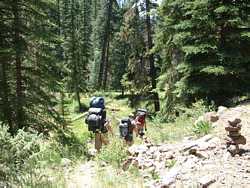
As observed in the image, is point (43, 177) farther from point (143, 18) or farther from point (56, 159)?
point (143, 18)

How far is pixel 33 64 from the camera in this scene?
17656mm

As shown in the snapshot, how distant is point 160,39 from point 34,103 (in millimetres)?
9400

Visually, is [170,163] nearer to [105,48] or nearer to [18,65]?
[18,65]

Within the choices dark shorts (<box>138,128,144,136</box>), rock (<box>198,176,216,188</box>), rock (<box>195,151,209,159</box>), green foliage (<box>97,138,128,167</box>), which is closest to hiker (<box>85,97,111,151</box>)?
dark shorts (<box>138,128,144,136</box>)

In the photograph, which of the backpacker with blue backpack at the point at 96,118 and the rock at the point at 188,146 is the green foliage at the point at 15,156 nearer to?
the rock at the point at 188,146

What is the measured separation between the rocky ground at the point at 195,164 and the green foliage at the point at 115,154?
18 cm

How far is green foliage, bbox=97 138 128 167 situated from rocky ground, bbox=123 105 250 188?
7.1 inches

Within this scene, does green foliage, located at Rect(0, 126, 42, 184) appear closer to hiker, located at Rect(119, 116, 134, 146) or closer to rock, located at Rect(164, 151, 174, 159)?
rock, located at Rect(164, 151, 174, 159)

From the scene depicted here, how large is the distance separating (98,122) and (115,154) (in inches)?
115

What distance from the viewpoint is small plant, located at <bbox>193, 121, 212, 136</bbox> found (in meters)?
10.7

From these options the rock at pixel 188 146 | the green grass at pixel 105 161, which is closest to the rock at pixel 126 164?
the green grass at pixel 105 161

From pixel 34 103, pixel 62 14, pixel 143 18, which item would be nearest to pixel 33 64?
pixel 34 103

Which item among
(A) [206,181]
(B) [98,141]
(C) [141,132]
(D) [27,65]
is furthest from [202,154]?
(D) [27,65]

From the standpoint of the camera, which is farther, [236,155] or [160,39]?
[160,39]
